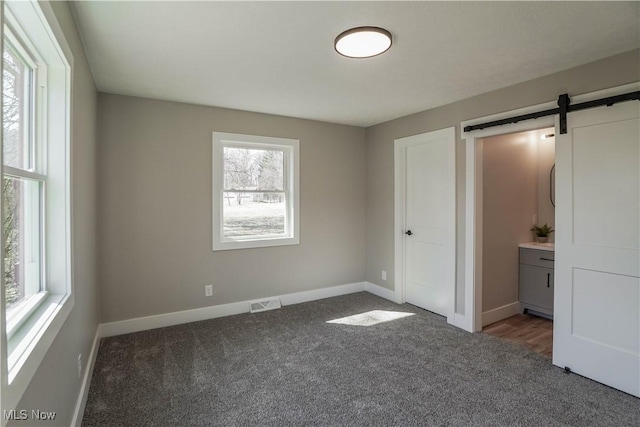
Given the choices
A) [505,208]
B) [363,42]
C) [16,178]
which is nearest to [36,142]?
[16,178]

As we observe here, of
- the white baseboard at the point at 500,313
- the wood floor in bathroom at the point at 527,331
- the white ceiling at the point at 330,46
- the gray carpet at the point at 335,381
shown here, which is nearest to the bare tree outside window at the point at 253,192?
the white ceiling at the point at 330,46

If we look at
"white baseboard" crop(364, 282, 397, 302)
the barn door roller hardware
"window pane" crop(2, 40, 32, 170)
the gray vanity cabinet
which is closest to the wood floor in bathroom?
the gray vanity cabinet

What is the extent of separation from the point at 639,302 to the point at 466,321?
1.42 m

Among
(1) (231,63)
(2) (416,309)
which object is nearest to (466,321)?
(2) (416,309)

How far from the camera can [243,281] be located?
4.00m

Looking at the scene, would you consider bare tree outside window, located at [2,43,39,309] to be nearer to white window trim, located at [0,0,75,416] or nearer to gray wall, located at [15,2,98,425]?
white window trim, located at [0,0,75,416]

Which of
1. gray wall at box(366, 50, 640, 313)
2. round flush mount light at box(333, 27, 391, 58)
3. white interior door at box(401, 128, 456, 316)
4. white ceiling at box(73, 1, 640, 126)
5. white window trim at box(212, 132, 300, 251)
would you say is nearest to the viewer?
white ceiling at box(73, 1, 640, 126)

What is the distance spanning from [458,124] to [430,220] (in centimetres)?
110

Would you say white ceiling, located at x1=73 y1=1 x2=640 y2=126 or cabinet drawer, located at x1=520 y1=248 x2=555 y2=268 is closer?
white ceiling, located at x1=73 y1=1 x2=640 y2=126

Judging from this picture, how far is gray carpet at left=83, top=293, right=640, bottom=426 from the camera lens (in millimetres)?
2096

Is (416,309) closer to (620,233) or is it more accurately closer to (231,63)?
(620,233)

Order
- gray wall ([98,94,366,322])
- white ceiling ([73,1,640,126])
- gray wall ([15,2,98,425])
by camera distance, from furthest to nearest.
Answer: gray wall ([98,94,366,322])
white ceiling ([73,1,640,126])
gray wall ([15,2,98,425])

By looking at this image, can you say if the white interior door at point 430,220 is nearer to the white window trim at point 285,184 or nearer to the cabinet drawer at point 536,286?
the cabinet drawer at point 536,286

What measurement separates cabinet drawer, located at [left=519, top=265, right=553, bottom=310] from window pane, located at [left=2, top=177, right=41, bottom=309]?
14.5 feet
